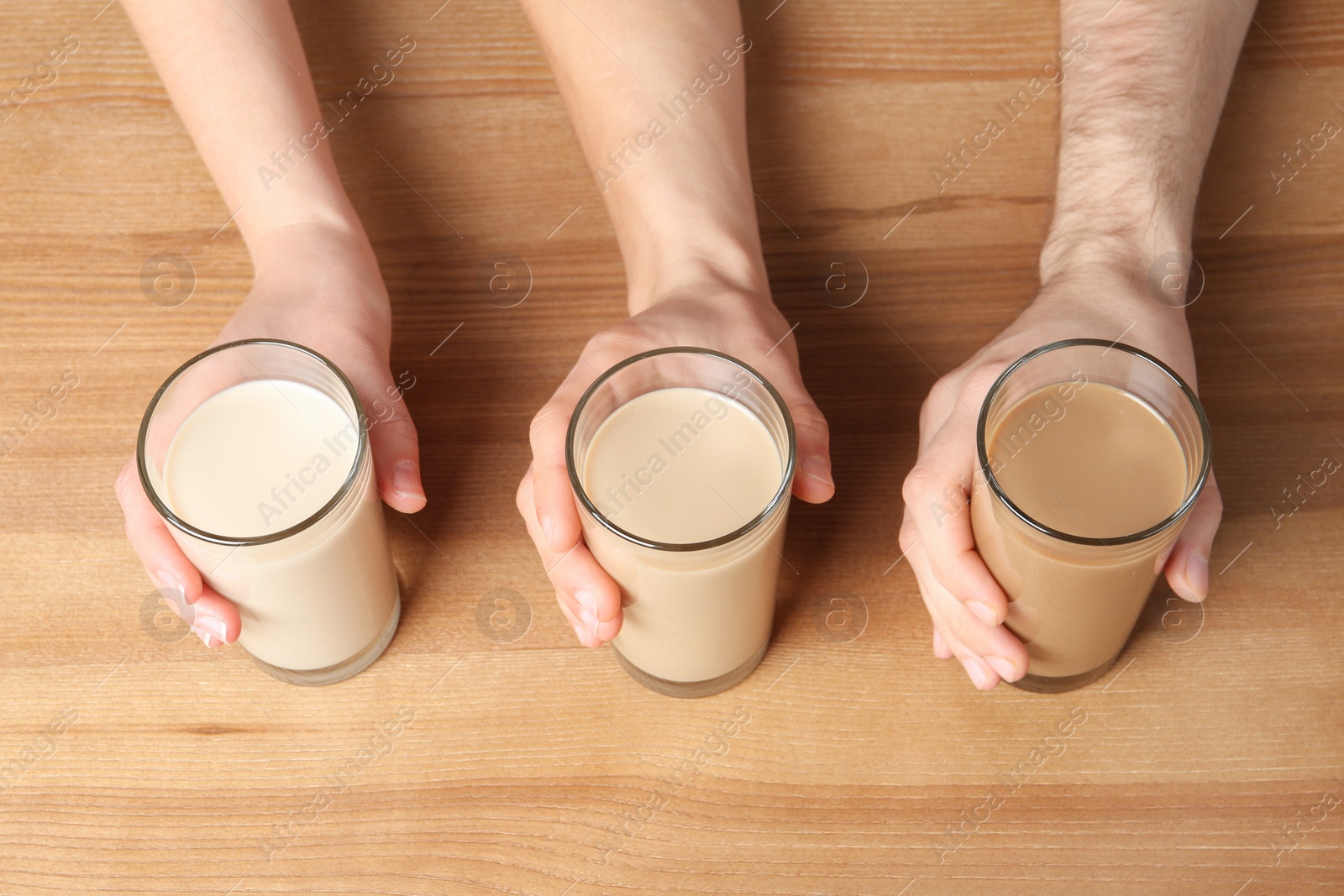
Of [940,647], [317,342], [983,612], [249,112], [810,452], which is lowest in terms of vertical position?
[940,647]

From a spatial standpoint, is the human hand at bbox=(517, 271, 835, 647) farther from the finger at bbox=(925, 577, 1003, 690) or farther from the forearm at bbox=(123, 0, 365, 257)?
the forearm at bbox=(123, 0, 365, 257)

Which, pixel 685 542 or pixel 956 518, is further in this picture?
pixel 956 518

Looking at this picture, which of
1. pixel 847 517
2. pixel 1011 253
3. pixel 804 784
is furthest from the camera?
pixel 1011 253

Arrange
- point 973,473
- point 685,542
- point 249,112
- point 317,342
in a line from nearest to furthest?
point 685,542, point 973,473, point 317,342, point 249,112

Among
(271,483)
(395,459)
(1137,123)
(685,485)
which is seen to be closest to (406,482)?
(395,459)

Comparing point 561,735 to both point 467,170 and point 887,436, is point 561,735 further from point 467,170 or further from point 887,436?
point 467,170

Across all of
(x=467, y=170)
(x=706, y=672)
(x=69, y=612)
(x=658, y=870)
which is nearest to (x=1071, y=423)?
(x=706, y=672)

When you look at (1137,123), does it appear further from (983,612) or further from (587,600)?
(587,600)
